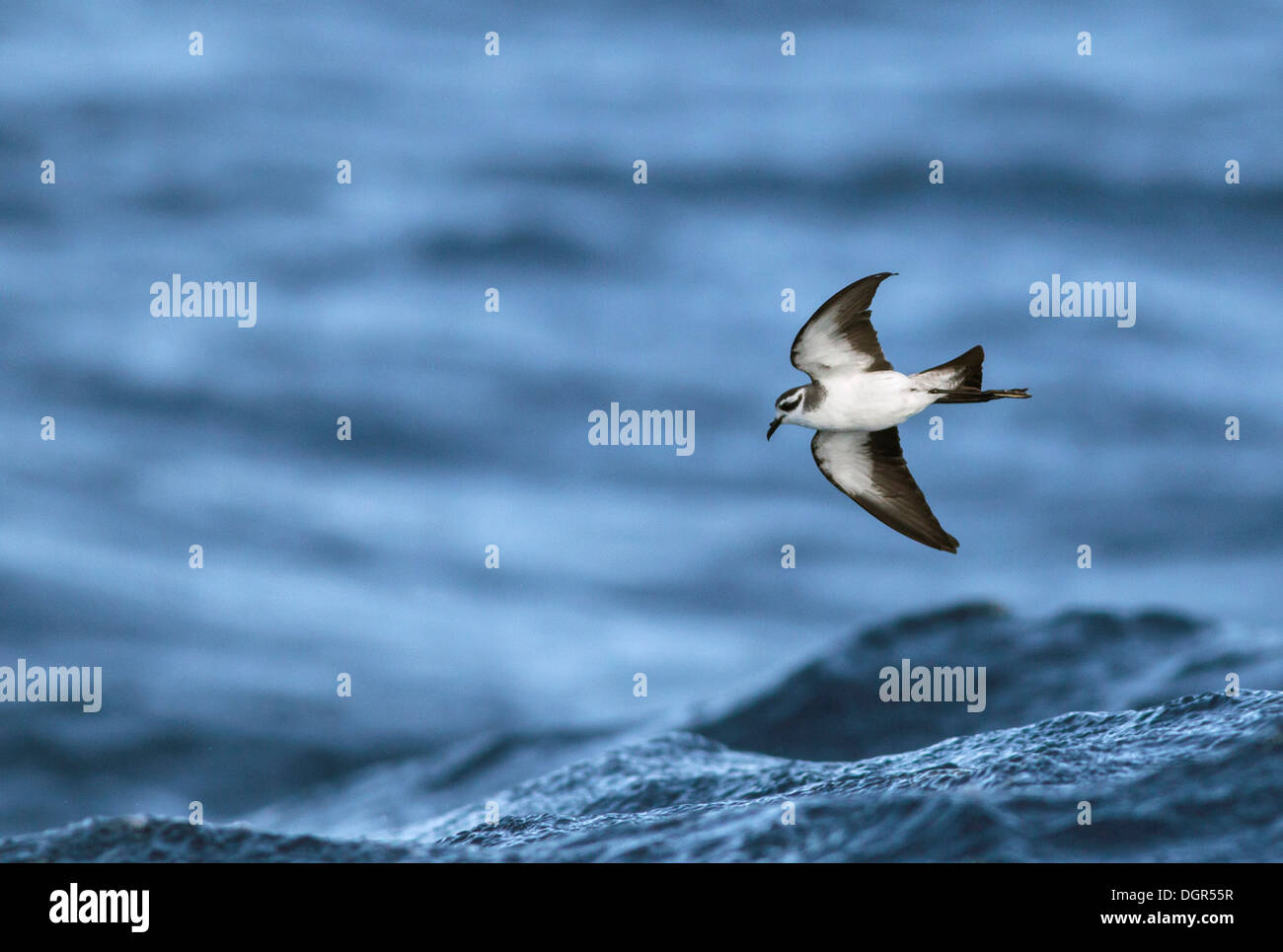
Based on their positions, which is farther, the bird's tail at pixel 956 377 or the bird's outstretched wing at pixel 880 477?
the bird's outstretched wing at pixel 880 477

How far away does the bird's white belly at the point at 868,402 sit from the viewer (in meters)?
6.66

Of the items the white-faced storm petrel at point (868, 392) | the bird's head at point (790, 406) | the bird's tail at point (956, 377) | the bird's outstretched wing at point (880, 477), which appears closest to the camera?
the bird's tail at point (956, 377)

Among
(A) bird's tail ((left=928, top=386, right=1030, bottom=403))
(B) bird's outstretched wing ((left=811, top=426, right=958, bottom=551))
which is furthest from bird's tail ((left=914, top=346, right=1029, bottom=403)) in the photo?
(B) bird's outstretched wing ((left=811, top=426, right=958, bottom=551))

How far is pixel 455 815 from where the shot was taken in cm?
933

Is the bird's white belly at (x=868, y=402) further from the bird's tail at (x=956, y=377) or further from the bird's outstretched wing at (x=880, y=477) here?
the bird's outstretched wing at (x=880, y=477)

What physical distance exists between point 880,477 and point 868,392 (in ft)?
3.11

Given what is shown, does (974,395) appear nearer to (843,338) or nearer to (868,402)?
(868,402)

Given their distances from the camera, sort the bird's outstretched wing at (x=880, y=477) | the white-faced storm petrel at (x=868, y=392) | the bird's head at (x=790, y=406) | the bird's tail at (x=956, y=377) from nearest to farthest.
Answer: the bird's tail at (x=956, y=377)
the white-faced storm petrel at (x=868, y=392)
the bird's head at (x=790, y=406)
the bird's outstretched wing at (x=880, y=477)

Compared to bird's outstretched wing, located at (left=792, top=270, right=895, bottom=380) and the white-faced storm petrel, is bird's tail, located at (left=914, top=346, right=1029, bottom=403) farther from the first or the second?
bird's outstretched wing, located at (left=792, top=270, right=895, bottom=380)

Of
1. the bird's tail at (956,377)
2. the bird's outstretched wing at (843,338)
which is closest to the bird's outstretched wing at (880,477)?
the bird's outstretched wing at (843,338)

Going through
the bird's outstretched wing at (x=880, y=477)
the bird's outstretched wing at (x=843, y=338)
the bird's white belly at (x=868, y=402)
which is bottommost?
the bird's outstretched wing at (x=880, y=477)
